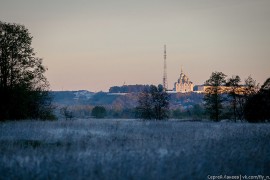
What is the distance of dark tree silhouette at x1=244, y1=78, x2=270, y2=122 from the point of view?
3572cm

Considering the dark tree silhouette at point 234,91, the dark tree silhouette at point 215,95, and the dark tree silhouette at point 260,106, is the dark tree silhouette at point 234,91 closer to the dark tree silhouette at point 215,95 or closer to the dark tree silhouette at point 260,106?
the dark tree silhouette at point 215,95

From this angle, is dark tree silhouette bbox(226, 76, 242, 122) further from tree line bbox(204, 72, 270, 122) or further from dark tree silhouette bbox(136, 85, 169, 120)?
dark tree silhouette bbox(136, 85, 169, 120)

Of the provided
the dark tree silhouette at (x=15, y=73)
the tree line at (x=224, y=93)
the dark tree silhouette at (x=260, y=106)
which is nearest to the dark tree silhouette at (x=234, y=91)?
the tree line at (x=224, y=93)

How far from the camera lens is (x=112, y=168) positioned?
7512 millimetres

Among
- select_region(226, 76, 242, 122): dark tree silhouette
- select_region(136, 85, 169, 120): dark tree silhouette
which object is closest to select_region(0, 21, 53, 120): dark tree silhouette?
select_region(136, 85, 169, 120): dark tree silhouette

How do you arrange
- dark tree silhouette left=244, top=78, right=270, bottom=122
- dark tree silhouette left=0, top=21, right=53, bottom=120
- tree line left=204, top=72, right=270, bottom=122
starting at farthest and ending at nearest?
1. tree line left=204, top=72, right=270, bottom=122
2. dark tree silhouette left=244, top=78, right=270, bottom=122
3. dark tree silhouette left=0, top=21, right=53, bottom=120

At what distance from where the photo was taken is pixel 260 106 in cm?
3753

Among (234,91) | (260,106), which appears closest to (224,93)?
(234,91)

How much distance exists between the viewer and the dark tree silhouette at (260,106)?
35716 mm

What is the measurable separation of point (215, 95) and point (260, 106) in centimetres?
913

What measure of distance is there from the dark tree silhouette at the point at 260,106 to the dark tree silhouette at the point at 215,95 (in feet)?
20.3

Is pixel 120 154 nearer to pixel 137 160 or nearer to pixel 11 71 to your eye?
pixel 137 160

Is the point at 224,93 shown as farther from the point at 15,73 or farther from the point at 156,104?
the point at 15,73

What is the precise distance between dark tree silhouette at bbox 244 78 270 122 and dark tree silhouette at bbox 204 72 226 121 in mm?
6192
